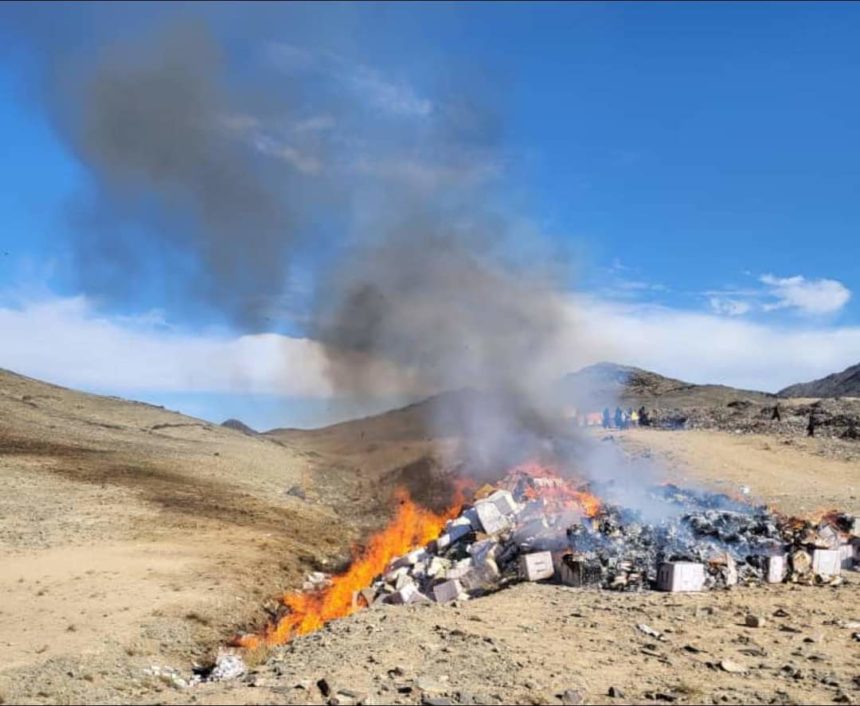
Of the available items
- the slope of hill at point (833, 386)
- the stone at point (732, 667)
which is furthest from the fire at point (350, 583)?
the slope of hill at point (833, 386)

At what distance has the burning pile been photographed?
1173 cm

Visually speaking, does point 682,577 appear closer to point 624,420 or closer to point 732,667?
point 732,667

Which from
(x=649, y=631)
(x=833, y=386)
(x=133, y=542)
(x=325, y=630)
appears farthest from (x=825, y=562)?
(x=833, y=386)

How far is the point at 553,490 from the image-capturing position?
1783 centimetres

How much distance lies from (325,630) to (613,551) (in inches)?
208

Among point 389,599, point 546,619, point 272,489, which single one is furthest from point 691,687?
point 272,489

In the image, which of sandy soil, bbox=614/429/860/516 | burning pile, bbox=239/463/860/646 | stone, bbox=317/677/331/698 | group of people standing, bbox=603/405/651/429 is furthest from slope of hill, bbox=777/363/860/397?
stone, bbox=317/677/331/698

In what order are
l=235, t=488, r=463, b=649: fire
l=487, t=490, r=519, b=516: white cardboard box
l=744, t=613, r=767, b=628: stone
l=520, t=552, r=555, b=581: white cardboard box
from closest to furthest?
l=744, t=613, r=767, b=628: stone < l=520, t=552, r=555, b=581: white cardboard box < l=235, t=488, r=463, b=649: fire < l=487, t=490, r=519, b=516: white cardboard box

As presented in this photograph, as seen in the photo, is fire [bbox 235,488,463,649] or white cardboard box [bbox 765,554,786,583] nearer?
white cardboard box [bbox 765,554,786,583]

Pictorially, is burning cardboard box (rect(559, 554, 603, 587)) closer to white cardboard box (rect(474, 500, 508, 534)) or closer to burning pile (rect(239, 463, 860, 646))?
burning pile (rect(239, 463, 860, 646))

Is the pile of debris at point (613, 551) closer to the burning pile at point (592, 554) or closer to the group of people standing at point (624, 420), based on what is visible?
the burning pile at point (592, 554)

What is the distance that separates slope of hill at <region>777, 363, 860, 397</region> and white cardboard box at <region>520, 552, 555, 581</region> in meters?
54.0

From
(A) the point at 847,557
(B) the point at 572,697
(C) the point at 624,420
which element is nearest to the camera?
(B) the point at 572,697

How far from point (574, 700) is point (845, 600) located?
5924 mm
